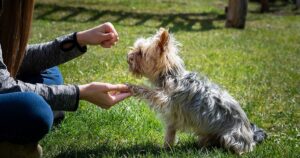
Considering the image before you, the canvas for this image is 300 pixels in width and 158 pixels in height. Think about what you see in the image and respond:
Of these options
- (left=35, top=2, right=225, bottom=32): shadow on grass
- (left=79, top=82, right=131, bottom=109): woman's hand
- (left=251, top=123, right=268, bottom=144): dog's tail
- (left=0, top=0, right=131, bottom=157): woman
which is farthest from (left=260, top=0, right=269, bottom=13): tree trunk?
(left=79, top=82, right=131, bottom=109): woman's hand

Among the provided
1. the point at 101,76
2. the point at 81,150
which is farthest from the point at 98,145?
the point at 101,76

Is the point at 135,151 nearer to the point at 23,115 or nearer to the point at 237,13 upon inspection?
the point at 23,115

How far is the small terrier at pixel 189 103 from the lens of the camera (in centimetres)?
471

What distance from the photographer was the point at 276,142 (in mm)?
5074

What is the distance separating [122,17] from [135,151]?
492 inches

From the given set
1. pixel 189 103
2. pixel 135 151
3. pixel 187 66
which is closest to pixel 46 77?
pixel 135 151

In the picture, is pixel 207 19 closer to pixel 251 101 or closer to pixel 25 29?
pixel 251 101

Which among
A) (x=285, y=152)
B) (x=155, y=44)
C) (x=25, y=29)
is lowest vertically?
(x=285, y=152)

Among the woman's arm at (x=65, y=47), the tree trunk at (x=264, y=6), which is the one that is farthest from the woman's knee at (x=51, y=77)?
the tree trunk at (x=264, y=6)

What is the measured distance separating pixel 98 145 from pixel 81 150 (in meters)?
0.22

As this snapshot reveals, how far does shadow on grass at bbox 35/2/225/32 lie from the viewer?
16.1 meters

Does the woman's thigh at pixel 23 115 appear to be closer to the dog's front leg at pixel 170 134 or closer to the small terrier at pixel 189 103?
the small terrier at pixel 189 103

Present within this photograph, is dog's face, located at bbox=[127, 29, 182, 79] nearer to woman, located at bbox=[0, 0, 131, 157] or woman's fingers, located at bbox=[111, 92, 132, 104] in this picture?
woman, located at bbox=[0, 0, 131, 157]

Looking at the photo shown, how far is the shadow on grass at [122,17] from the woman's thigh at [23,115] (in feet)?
39.7
